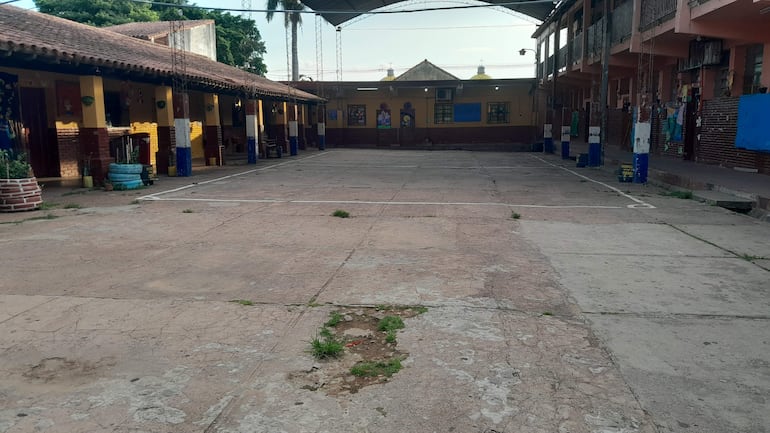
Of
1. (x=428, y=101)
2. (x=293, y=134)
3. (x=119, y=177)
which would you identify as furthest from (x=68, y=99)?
(x=428, y=101)

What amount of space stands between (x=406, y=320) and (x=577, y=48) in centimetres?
2601

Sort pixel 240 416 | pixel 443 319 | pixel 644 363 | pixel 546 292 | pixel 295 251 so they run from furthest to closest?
1. pixel 295 251
2. pixel 546 292
3. pixel 443 319
4. pixel 644 363
5. pixel 240 416

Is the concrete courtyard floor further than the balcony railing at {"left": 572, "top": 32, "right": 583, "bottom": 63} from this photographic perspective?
No

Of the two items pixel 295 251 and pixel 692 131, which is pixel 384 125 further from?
pixel 295 251

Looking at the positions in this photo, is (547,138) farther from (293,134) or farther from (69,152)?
(69,152)

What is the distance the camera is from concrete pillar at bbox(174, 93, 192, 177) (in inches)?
675

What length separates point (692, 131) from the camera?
18.9 meters

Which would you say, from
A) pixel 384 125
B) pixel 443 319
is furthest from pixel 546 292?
pixel 384 125

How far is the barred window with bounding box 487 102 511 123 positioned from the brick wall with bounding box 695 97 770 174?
18.7 metres

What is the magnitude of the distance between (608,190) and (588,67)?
13661 millimetres

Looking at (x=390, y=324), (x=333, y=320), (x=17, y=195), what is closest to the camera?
Answer: (x=390, y=324)

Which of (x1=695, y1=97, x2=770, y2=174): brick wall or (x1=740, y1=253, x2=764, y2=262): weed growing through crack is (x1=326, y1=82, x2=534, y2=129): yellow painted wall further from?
(x1=740, y1=253, x2=764, y2=262): weed growing through crack

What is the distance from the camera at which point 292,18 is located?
142ft

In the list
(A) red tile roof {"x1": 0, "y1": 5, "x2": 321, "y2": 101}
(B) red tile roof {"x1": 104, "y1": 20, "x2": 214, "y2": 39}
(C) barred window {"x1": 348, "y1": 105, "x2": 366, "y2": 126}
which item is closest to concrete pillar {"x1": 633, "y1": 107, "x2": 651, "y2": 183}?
(A) red tile roof {"x1": 0, "y1": 5, "x2": 321, "y2": 101}
